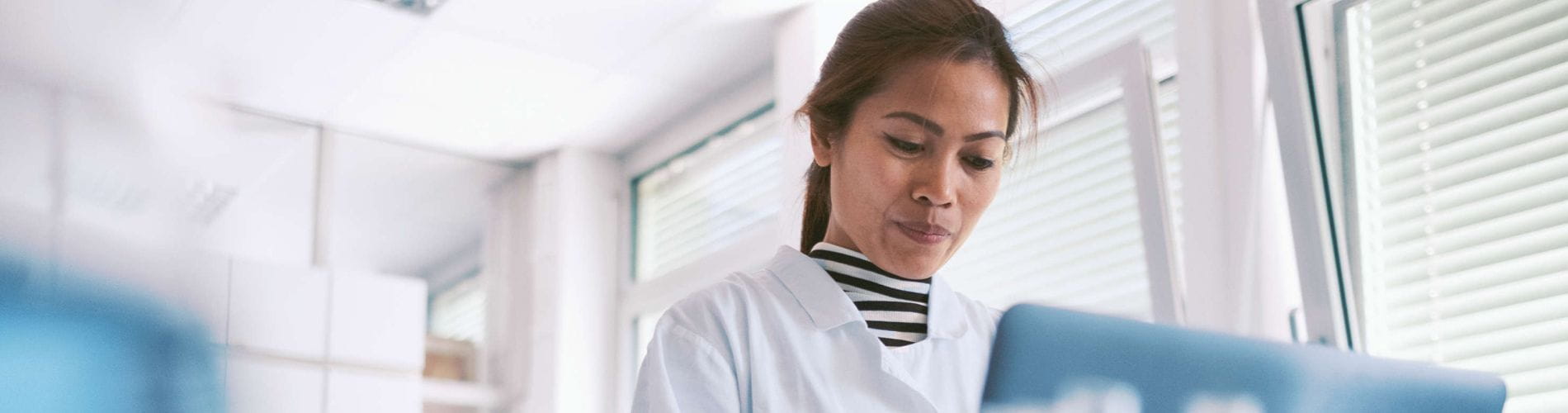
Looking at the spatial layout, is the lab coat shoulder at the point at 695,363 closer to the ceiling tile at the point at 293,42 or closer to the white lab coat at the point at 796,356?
the white lab coat at the point at 796,356

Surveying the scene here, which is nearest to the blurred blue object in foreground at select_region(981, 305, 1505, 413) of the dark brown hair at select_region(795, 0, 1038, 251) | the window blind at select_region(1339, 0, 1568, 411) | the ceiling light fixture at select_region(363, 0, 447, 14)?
the dark brown hair at select_region(795, 0, 1038, 251)

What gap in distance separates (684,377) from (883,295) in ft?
0.73

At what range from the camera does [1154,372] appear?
42.0 inches

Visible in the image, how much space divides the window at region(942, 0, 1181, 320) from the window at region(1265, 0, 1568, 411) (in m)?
0.32

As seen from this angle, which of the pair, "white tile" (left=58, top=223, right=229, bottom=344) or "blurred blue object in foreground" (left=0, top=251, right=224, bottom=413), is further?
"white tile" (left=58, top=223, right=229, bottom=344)

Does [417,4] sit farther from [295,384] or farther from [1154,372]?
[1154,372]

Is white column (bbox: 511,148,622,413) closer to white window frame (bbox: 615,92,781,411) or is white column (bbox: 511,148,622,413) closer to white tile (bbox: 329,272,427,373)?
white window frame (bbox: 615,92,781,411)

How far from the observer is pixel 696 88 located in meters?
5.00

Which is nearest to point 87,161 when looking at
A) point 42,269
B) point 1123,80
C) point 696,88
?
point 42,269

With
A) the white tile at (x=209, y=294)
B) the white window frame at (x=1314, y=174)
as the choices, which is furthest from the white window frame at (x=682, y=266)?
the white tile at (x=209, y=294)

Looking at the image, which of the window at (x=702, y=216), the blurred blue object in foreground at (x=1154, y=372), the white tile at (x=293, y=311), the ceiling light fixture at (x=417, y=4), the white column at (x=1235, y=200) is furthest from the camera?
the window at (x=702, y=216)

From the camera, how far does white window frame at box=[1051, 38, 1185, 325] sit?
2.58 m

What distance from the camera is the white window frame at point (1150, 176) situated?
258cm

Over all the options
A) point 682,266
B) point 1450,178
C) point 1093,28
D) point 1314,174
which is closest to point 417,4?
point 682,266
